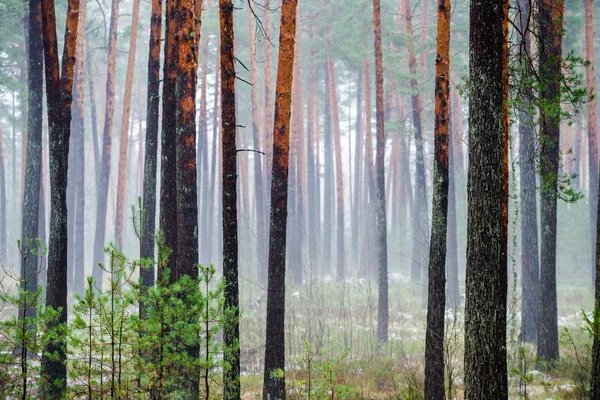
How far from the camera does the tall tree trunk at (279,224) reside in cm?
761

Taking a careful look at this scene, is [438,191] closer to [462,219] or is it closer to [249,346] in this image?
[249,346]

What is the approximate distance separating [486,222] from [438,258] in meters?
3.16

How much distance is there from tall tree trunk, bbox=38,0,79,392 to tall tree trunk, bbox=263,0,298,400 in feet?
9.19

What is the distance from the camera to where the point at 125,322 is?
198 inches

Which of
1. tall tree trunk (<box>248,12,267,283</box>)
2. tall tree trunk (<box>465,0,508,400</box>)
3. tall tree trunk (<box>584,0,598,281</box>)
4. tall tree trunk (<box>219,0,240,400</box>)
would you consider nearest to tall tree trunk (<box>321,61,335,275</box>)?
tall tree trunk (<box>248,12,267,283</box>)

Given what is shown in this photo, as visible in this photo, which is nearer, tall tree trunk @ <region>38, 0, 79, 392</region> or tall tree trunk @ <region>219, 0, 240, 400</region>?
tall tree trunk @ <region>219, 0, 240, 400</region>

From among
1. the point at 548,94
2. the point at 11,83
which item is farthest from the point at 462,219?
the point at 11,83

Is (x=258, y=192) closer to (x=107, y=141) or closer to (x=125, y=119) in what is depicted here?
(x=125, y=119)

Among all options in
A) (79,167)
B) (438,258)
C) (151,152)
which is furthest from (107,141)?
(438,258)

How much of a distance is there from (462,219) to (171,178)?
22.9m

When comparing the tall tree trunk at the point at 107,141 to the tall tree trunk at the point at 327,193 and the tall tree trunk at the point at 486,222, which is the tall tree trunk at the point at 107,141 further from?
the tall tree trunk at the point at 486,222

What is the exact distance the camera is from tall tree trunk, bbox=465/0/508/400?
4.62m

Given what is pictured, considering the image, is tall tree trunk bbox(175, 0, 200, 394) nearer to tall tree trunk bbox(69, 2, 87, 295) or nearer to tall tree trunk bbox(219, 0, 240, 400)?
tall tree trunk bbox(219, 0, 240, 400)

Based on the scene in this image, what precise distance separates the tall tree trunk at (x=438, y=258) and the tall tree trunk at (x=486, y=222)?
287 cm
